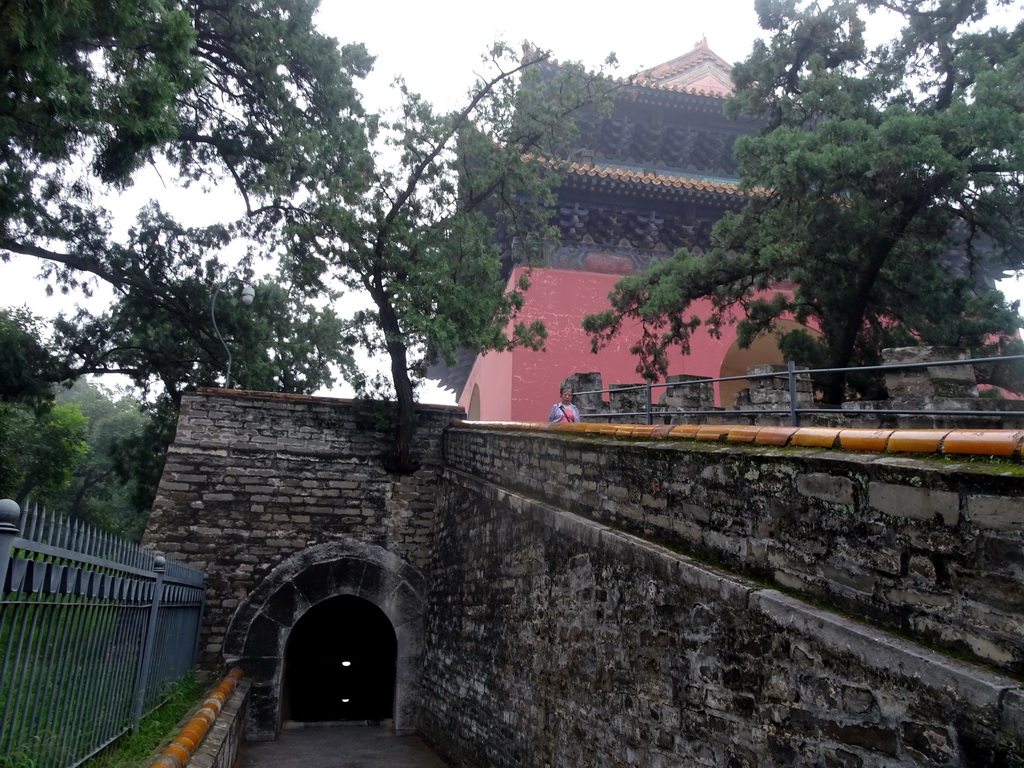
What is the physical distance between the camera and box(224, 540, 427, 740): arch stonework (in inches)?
316

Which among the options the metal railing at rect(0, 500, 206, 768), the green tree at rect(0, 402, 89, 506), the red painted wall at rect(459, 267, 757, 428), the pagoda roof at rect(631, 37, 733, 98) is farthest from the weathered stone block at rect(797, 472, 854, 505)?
the green tree at rect(0, 402, 89, 506)

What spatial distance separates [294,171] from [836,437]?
828 cm

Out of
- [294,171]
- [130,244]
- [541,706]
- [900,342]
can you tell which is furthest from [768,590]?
[130,244]

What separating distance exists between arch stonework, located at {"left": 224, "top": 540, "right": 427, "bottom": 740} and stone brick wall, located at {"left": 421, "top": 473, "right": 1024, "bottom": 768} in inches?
50.2

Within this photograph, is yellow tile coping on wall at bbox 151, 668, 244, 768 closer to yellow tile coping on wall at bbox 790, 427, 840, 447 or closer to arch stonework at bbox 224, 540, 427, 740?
arch stonework at bbox 224, 540, 427, 740

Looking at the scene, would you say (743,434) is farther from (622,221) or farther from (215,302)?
(215,302)

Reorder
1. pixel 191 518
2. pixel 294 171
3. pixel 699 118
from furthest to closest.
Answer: pixel 699 118 → pixel 294 171 → pixel 191 518

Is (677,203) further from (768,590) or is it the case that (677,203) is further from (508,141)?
(768,590)

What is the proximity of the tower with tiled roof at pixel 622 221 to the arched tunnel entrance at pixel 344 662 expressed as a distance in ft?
13.3

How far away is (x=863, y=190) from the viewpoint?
253 inches

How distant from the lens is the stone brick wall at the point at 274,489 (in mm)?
8367

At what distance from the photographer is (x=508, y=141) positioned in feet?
28.8

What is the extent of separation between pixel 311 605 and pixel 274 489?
1492 millimetres

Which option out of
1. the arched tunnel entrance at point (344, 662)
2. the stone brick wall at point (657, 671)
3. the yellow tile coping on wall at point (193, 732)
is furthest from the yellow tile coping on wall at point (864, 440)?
the arched tunnel entrance at point (344, 662)
